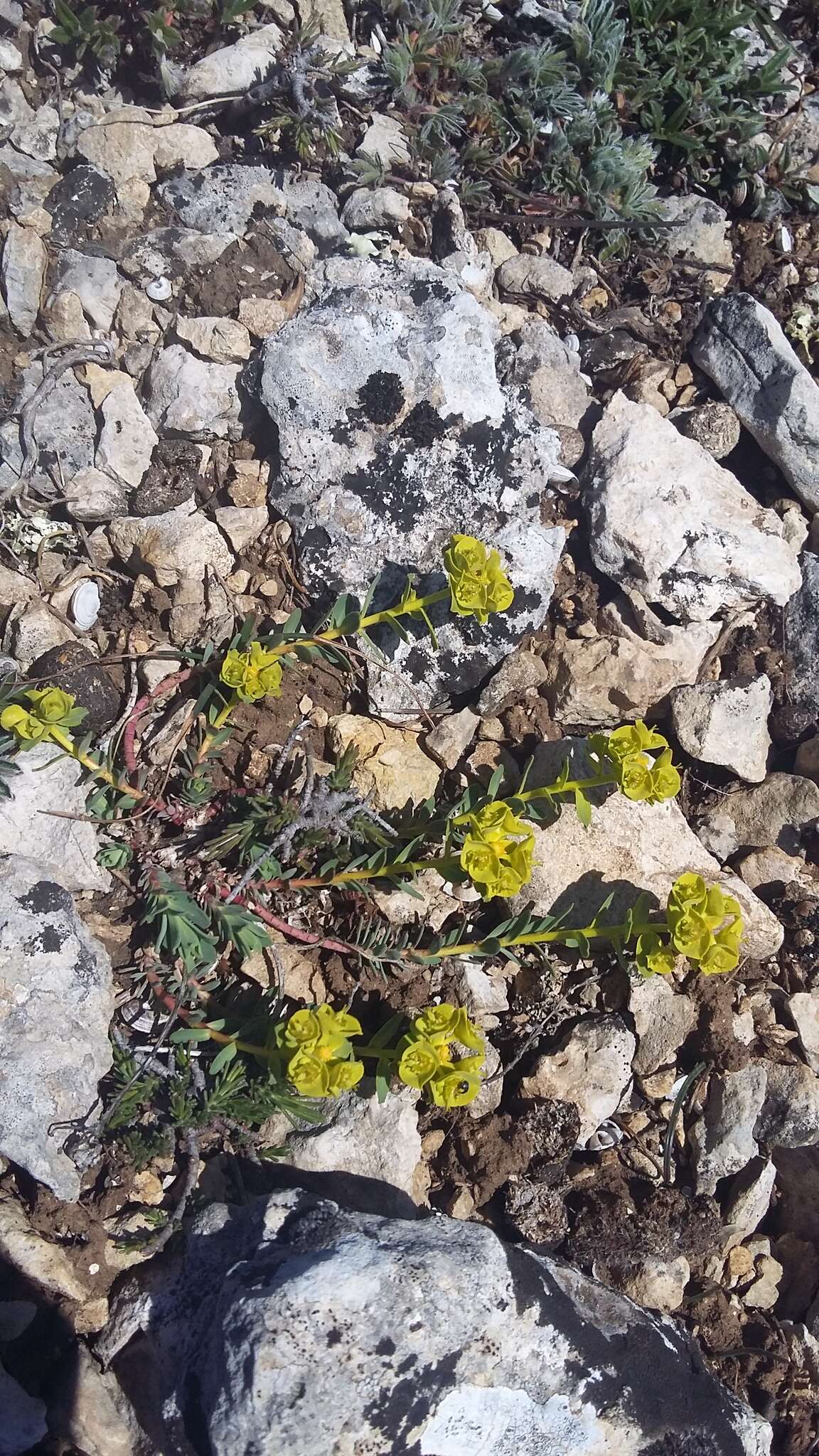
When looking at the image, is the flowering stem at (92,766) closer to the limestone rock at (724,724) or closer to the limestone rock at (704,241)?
the limestone rock at (724,724)

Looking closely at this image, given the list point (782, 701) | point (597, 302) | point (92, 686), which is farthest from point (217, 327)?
point (782, 701)

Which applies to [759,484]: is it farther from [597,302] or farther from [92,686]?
[92,686]

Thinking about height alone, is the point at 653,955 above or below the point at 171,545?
above

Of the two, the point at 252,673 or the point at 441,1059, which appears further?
the point at 252,673

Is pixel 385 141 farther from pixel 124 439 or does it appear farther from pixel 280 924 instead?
pixel 280 924

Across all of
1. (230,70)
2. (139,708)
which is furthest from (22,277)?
(139,708)

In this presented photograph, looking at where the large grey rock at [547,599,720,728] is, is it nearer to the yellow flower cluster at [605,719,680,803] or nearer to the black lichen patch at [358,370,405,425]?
the yellow flower cluster at [605,719,680,803]

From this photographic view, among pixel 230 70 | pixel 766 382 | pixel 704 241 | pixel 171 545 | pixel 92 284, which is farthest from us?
pixel 704 241

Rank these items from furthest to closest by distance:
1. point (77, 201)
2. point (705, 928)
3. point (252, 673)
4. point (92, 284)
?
point (77, 201)
point (92, 284)
point (252, 673)
point (705, 928)
